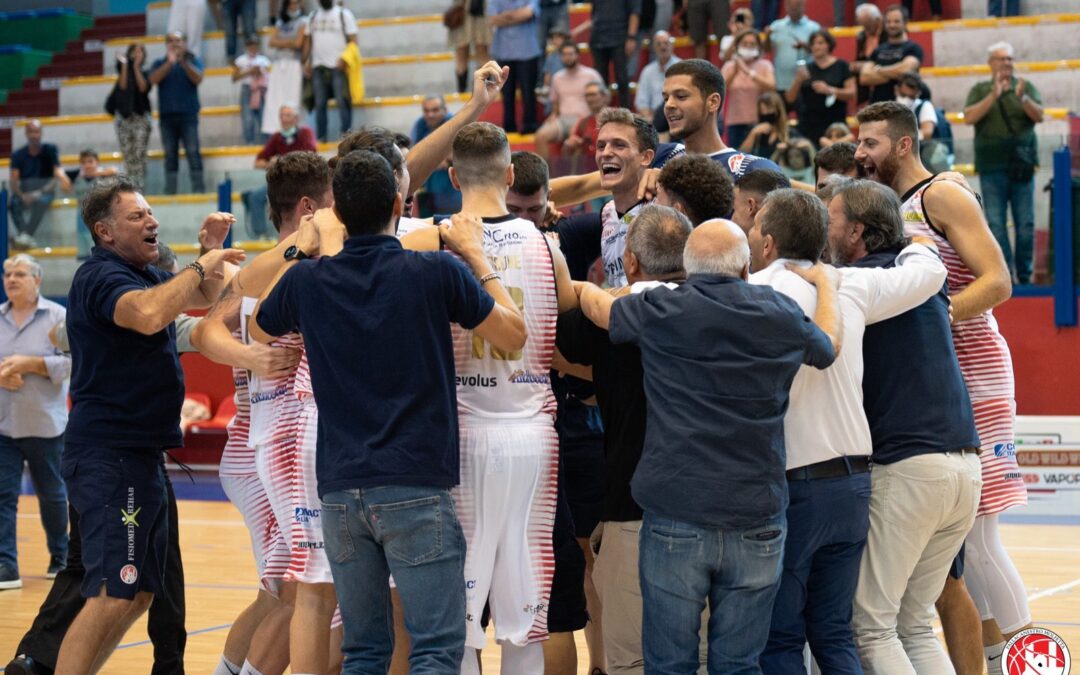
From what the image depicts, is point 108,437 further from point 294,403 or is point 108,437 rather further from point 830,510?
→ point 830,510

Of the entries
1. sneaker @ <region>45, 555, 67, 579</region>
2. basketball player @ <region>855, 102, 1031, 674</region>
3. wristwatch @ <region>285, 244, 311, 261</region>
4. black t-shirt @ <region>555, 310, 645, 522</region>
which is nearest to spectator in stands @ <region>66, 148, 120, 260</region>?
sneaker @ <region>45, 555, 67, 579</region>

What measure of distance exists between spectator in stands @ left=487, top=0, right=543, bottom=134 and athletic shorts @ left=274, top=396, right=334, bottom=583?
1159 centimetres

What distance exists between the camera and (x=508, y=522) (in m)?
5.02

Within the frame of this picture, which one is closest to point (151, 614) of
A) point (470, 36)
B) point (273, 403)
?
point (273, 403)

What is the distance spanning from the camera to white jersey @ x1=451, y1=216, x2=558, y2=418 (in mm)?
5047

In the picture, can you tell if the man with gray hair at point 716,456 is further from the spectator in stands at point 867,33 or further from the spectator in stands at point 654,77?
the spectator in stands at point 654,77

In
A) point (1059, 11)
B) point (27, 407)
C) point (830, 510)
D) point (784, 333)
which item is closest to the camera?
point (784, 333)

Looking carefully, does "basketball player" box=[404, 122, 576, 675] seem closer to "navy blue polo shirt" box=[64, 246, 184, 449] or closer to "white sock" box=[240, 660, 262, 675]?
"white sock" box=[240, 660, 262, 675]

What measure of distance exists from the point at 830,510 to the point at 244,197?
34.0 ft

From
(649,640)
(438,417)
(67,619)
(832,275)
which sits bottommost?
(67,619)

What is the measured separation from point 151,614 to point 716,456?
2986 mm

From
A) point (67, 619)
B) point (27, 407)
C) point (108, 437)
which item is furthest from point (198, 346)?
point (27, 407)

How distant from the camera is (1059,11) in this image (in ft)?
54.2

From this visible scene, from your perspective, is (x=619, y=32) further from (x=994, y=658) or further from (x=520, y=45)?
(x=994, y=658)
